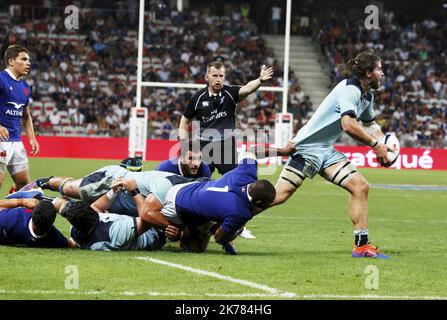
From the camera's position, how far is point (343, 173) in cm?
1084

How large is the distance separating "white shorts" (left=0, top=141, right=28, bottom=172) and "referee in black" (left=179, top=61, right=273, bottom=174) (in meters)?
2.07

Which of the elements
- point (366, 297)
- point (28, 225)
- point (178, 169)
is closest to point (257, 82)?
point (178, 169)

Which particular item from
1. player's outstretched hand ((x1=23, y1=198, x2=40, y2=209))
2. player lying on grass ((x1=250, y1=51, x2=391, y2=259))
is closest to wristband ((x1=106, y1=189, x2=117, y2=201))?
player's outstretched hand ((x1=23, y1=198, x2=40, y2=209))

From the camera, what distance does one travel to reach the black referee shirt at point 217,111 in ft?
43.2

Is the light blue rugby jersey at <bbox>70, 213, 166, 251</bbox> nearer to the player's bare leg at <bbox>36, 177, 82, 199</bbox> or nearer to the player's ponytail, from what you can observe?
the player's bare leg at <bbox>36, 177, 82, 199</bbox>

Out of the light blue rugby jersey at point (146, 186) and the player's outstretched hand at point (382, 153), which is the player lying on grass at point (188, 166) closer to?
the light blue rugby jersey at point (146, 186)

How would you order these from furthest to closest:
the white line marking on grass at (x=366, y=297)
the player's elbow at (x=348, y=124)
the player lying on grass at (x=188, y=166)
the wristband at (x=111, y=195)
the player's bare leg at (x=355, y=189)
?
the player lying on grass at (x=188, y=166) < the wristband at (x=111, y=195) < the player's bare leg at (x=355, y=189) < the player's elbow at (x=348, y=124) < the white line marking on grass at (x=366, y=297)

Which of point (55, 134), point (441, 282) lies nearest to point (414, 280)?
point (441, 282)

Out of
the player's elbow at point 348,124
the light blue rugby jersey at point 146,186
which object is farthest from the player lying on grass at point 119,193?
the player's elbow at point 348,124

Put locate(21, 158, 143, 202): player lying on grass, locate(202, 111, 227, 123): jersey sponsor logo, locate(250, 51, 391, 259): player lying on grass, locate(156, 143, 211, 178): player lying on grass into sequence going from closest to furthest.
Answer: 1. locate(250, 51, 391, 259): player lying on grass
2. locate(21, 158, 143, 202): player lying on grass
3. locate(156, 143, 211, 178): player lying on grass
4. locate(202, 111, 227, 123): jersey sponsor logo

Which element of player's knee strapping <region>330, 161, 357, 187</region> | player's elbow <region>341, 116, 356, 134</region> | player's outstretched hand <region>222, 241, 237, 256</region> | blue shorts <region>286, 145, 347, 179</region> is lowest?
player's outstretched hand <region>222, 241, 237, 256</region>

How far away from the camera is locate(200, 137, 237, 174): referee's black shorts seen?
12.8 meters

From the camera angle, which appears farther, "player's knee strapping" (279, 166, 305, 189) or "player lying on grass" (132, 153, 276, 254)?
"player's knee strapping" (279, 166, 305, 189)

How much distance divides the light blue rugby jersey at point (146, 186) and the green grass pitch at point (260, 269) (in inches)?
24.5
